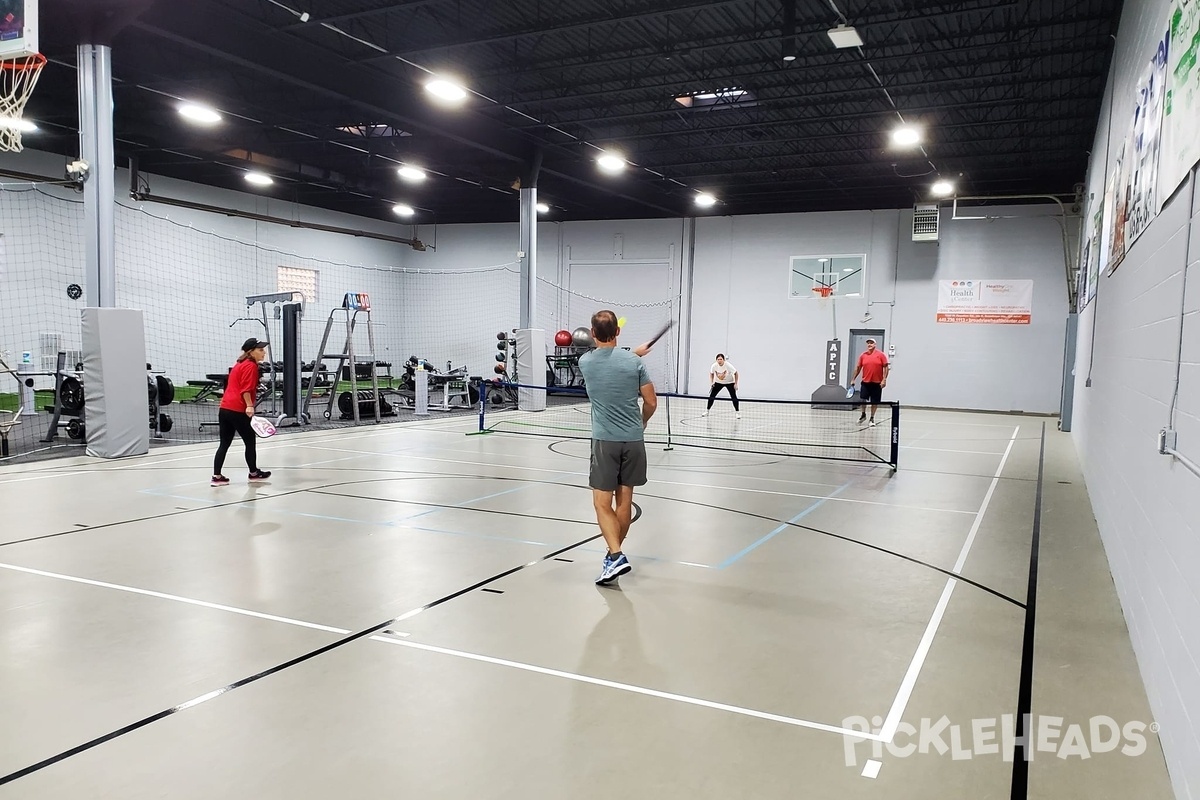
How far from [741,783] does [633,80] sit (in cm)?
1219

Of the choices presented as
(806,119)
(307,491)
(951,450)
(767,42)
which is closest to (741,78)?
(767,42)

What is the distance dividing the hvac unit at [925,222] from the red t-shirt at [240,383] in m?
17.7

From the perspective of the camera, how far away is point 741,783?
8.84ft

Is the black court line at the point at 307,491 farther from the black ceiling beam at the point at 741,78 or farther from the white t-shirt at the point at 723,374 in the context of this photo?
the white t-shirt at the point at 723,374

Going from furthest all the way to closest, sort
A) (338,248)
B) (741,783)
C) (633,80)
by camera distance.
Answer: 1. (338,248)
2. (633,80)
3. (741,783)

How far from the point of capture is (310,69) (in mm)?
11602

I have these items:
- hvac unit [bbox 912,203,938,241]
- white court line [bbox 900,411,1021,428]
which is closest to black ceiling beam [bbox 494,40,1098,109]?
white court line [bbox 900,411,1021,428]

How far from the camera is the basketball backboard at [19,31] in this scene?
5977mm

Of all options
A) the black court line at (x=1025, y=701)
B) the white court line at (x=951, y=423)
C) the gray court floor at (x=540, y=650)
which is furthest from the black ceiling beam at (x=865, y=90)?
the black court line at (x=1025, y=701)

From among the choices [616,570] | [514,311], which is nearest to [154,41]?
[616,570]

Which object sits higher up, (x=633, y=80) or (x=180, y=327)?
(x=633, y=80)

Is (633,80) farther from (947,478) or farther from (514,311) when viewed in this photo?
(514,311)

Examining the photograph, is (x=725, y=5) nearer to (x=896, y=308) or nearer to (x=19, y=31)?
(x=19, y=31)

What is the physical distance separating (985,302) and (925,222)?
267 cm
